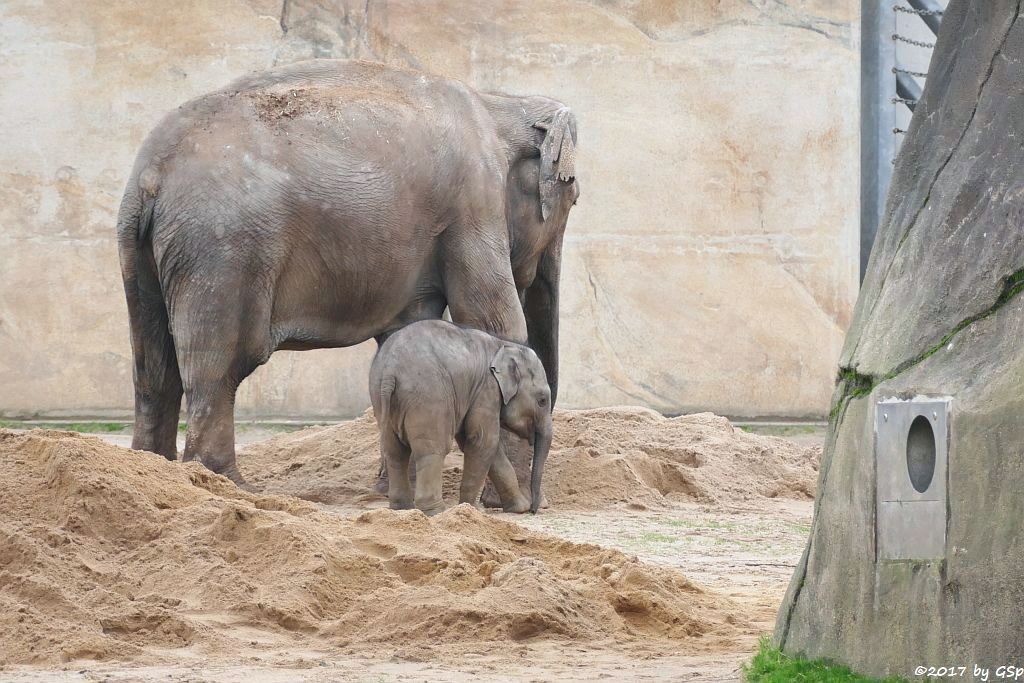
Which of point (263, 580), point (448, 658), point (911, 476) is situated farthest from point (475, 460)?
point (911, 476)

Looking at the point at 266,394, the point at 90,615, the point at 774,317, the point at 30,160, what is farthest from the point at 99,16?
the point at 90,615

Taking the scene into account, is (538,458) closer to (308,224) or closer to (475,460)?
(475,460)

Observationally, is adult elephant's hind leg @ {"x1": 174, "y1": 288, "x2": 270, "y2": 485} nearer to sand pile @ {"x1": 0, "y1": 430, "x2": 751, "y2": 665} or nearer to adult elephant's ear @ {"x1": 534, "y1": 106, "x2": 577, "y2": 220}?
adult elephant's ear @ {"x1": 534, "y1": 106, "x2": 577, "y2": 220}

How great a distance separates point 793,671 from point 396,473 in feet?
13.4

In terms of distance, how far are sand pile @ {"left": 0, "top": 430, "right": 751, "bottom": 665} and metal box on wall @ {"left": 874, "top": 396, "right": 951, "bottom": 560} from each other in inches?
48.4

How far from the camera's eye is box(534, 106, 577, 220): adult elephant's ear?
914cm

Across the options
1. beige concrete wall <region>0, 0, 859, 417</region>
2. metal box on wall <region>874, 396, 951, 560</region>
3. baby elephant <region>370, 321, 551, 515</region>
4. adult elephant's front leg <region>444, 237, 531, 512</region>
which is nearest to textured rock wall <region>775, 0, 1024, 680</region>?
metal box on wall <region>874, 396, 951, 560</region>

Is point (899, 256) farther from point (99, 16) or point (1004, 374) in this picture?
point (99, 16)

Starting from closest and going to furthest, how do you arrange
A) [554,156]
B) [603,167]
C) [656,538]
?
[656,538], [554,156], [603,167]

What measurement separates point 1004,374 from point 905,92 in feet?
32.7

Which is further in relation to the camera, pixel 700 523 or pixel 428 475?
pixel 700 523

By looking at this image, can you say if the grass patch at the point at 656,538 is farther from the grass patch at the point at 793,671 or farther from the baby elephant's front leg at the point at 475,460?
the grass patch at the point at 793,671

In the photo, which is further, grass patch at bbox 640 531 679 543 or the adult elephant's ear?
the adult elephant's ear

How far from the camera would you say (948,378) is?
387cm
